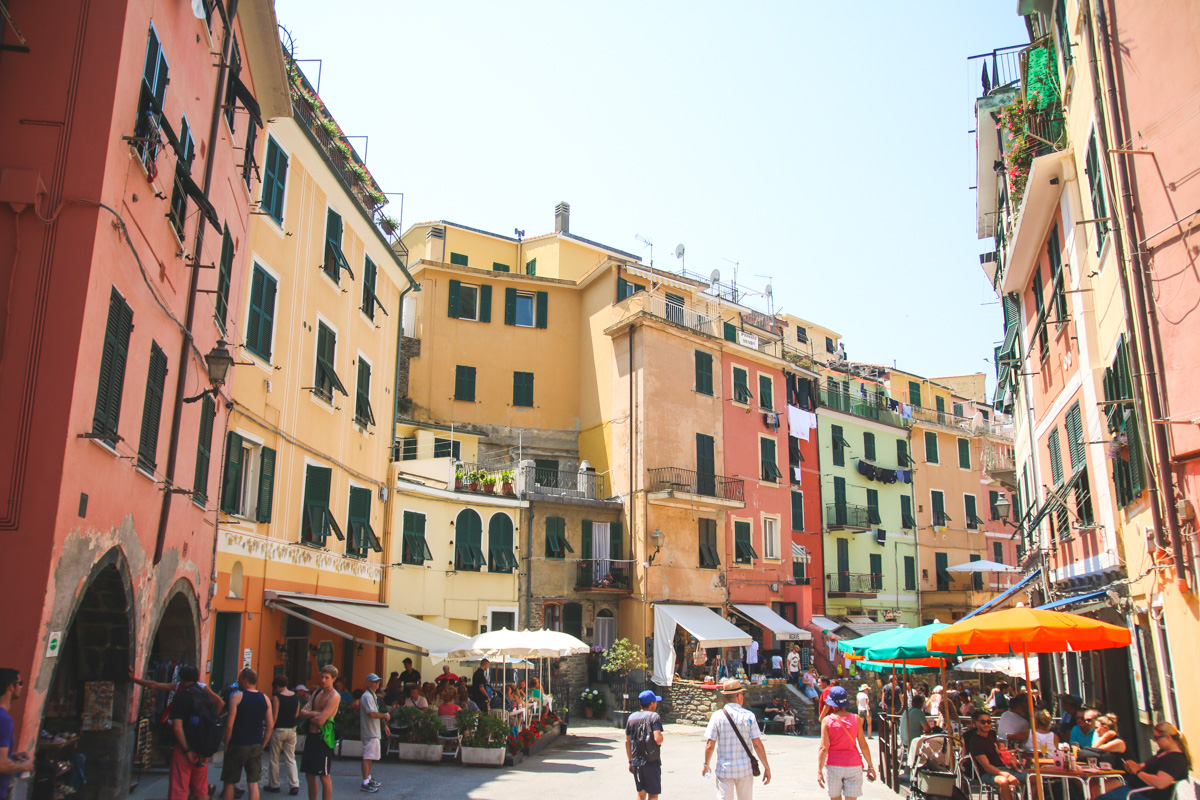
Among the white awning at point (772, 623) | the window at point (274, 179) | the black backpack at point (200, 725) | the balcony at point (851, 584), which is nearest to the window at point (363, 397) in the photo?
the window at point (274, 179)

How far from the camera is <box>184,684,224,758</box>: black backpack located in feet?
27.5

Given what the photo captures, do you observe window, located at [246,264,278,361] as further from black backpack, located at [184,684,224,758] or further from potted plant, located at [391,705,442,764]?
black backpack, located at [184,684,224,758]

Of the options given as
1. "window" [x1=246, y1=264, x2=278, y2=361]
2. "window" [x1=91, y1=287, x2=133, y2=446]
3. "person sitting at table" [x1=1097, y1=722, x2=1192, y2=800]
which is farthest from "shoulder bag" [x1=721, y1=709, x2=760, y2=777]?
"window" [x1=246, y1=264, x2=278, y2=361]

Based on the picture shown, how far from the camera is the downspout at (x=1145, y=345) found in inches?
399

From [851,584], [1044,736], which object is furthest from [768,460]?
[1044,736]

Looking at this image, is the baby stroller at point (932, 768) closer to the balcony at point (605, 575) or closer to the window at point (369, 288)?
the window at point (369, 288)

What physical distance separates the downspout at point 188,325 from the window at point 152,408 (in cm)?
40

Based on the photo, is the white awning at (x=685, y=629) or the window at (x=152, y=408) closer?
the window at (x=152, y=408)

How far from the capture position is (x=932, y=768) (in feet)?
36.7

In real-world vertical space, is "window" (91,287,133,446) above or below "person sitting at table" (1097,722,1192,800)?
above

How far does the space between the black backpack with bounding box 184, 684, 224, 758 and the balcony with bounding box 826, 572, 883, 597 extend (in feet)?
105

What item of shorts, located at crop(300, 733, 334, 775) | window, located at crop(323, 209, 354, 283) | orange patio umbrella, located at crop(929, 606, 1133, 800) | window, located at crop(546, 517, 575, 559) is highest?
window, located at crop(323, 209, 354, 283)

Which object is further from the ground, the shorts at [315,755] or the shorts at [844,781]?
the shorts at [315,755]

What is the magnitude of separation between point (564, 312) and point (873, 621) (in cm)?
1847
